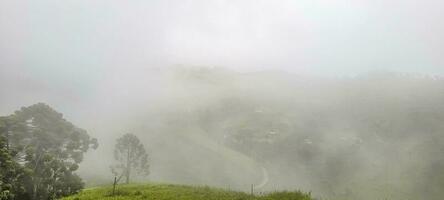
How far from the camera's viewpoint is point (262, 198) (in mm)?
45875

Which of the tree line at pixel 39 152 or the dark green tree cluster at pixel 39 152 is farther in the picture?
the dark green tree cluster at pixel 39 152

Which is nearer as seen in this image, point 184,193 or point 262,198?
point 262,198

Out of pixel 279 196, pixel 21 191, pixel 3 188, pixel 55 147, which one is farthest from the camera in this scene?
pixel 55 147

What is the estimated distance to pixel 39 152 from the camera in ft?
279

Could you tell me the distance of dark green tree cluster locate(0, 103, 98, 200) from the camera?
7556cm

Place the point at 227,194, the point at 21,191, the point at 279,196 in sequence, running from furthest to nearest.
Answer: the point at 21,191 < the point at 227,194 < the point at 279,196

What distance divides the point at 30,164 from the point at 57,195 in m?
8.24

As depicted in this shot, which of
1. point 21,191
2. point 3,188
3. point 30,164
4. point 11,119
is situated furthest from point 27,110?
point 3,188

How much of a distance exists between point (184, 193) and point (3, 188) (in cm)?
3217

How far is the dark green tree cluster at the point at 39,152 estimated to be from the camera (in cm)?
7556

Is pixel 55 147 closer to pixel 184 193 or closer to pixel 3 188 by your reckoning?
pixel 3 188

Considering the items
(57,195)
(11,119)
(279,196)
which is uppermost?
(11,119)

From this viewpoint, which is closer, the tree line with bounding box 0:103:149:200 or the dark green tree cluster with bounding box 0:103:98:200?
the tree line with bounding box 0:103:149:200

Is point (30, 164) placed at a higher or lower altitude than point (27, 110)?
lower
